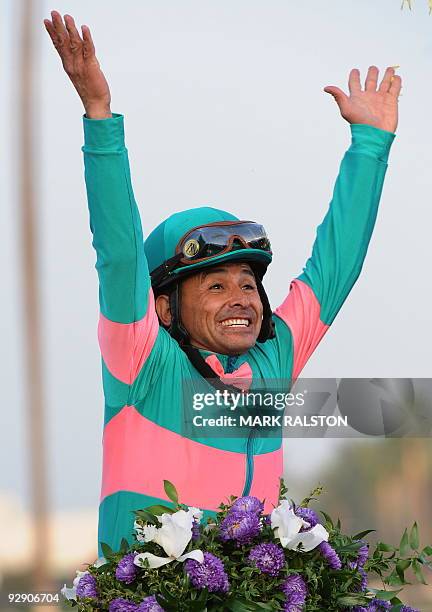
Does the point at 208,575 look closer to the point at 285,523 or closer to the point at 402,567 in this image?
the point at 285,523

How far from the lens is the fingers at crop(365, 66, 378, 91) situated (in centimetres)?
304

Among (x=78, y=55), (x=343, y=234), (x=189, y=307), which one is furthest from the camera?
(x=343, y=234)

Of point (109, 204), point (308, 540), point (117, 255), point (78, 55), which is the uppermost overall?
point (78, 55)

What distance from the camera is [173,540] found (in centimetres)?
151

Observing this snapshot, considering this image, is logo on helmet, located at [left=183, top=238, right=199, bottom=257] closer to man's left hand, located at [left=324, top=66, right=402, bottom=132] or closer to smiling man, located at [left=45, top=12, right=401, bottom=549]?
smiling man, located at [left=45, top=12, right=401, bottom=549]

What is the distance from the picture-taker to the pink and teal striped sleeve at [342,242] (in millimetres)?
2918

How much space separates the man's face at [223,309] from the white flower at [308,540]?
116cm

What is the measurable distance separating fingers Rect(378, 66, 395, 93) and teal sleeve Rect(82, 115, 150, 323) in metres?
0.93

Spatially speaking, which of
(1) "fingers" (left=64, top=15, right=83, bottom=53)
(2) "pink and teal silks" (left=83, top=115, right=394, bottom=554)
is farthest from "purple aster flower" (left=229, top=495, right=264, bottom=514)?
(1) "fingers" (left=64, top=15, right=83, bottom=53)

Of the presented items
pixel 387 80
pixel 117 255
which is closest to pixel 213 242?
pixel 117 255

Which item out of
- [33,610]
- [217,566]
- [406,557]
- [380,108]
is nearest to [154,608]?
[217,566]

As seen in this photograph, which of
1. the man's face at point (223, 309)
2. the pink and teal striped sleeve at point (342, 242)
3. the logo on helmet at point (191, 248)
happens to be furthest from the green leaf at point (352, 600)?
the pink and teal striped sleeve at point (342, 242)

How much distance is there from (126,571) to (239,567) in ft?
0.54

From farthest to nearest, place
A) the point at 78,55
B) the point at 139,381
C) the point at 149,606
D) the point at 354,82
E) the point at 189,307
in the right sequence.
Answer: the point at 354,82 < the point at 189,307 < the point at 139,381 < the point at 78,55 < the point at 149,606
